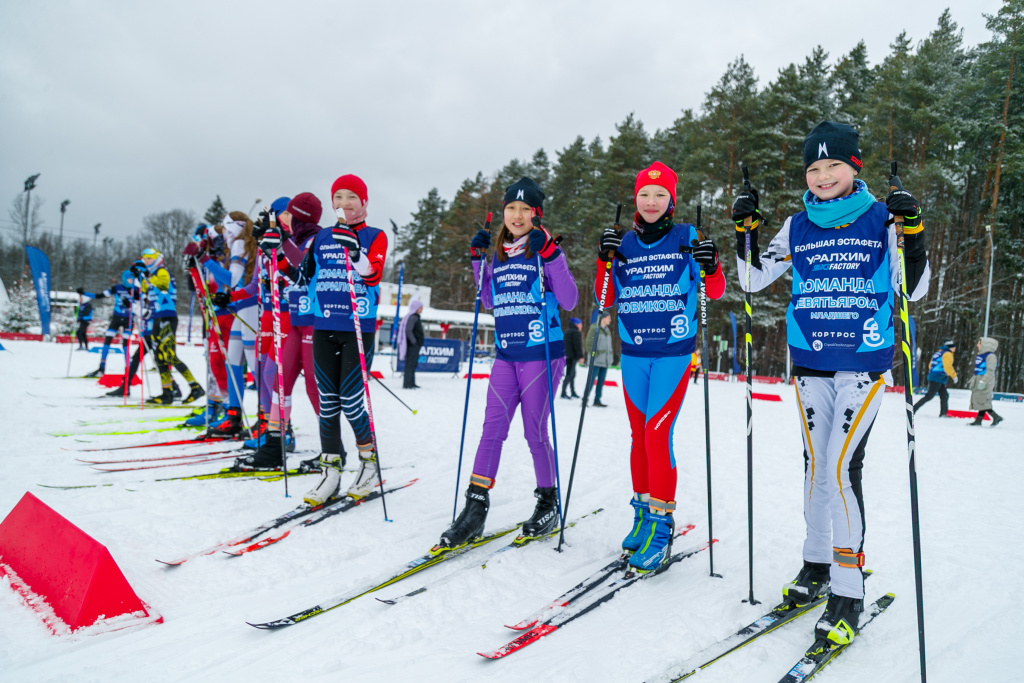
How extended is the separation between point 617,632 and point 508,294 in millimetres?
2003

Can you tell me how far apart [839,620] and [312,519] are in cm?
294

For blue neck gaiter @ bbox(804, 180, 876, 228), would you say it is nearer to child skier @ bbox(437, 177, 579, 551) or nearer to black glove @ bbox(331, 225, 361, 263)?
child skier @ bbox(437, 177, 579, 551)

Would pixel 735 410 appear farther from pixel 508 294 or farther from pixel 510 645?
pixel 510 645

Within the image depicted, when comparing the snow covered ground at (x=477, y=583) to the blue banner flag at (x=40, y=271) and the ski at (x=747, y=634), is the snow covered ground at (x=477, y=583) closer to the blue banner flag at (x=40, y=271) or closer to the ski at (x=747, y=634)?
the ski at (x=747, y=634)

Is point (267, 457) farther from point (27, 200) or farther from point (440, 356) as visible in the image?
point (27, 200)

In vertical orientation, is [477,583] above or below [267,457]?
below

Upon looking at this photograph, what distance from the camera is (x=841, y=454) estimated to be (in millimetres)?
2449

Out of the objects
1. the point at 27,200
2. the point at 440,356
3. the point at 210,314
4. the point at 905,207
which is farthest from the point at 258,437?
the point at 27,200

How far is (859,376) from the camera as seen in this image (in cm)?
246

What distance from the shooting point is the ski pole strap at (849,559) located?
2389 millimetres

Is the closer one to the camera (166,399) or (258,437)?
(258,437)

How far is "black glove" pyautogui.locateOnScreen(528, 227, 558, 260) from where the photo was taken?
10.9 feet

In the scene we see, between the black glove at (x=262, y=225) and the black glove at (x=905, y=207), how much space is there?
13.4 feet

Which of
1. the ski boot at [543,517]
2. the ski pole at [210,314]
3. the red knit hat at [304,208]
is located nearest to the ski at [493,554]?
the ski boot at [543,517]
